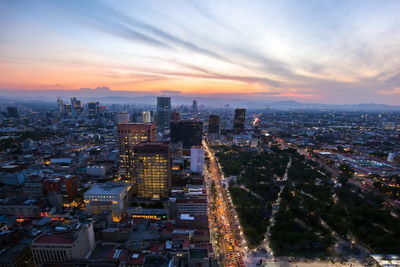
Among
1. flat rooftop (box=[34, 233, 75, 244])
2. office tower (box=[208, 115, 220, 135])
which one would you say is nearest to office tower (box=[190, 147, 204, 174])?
flat rooftop (box=[34, 233, 75, 244])

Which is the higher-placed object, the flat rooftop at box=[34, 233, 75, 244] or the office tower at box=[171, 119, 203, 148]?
the office tower at box=[171, 119, 203, 148]

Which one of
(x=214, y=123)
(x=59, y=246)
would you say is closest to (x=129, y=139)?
(x=59, y=246)

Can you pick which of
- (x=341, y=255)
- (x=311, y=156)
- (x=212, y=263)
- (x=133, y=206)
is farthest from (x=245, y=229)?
(x=311, y=156)

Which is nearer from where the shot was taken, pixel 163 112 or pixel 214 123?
pixel 214 123

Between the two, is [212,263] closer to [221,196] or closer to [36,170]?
[221,196]

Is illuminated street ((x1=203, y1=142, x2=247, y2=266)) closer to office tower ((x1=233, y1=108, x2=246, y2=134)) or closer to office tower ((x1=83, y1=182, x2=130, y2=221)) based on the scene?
office tower ((x1=83, y1=182, x2=130, y2=221))

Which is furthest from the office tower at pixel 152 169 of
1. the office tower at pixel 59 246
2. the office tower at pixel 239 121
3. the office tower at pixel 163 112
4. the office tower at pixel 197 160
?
the office tower at pixel 163 112

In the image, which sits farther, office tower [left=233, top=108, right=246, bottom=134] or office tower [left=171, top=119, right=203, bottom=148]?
office tower [left=233, top=108, right=246, bottom=134]

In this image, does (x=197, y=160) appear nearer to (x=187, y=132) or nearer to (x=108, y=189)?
(x=108, y=189)
